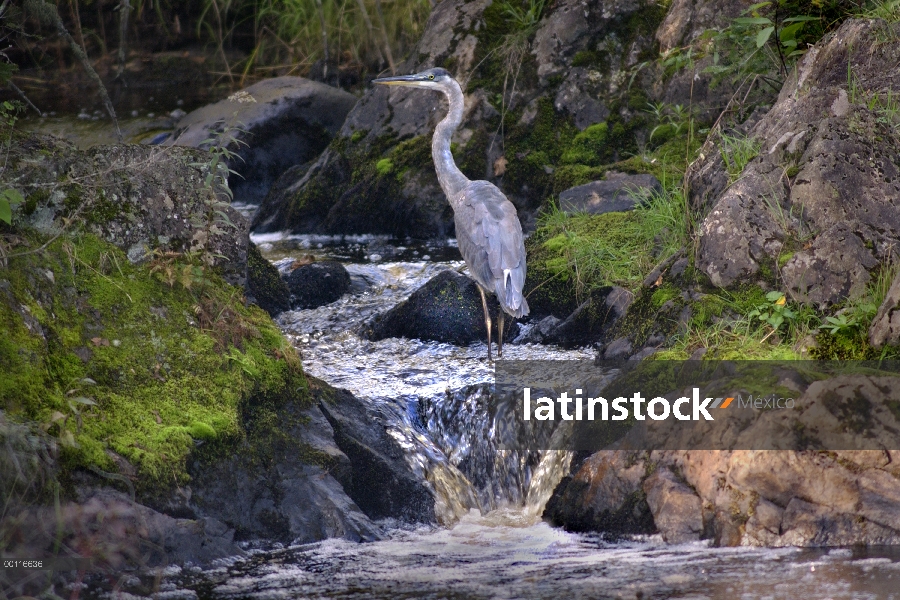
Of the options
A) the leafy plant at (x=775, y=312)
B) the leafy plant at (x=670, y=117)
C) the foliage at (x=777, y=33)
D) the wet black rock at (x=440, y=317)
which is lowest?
the wet black rock at (x=440, y=317)

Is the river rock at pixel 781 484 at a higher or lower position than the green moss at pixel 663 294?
lower

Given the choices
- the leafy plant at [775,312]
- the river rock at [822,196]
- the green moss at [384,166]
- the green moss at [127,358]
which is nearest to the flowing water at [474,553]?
the green moss at [127,358]

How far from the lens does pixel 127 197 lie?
4297mm

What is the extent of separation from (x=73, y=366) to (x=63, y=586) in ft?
3.09

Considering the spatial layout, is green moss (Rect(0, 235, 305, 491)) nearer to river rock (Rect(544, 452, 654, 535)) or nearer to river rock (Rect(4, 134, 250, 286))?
river rock (Rect(4, 134, 250, 286))

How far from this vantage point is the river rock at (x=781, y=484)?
129 inches

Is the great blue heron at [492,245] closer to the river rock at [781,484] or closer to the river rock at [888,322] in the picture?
the river rock at [781,484]

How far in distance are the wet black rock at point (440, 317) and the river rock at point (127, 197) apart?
4.86ft

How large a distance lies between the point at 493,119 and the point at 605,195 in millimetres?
1808

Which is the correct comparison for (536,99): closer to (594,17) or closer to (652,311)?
(594,17)

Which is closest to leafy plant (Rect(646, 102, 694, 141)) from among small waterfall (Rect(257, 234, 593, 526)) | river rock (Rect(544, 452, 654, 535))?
small waterfall (Rect(257, 234, 593, 526))

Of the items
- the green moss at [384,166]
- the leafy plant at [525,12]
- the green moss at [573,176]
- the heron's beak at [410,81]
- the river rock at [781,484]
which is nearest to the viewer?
the river rock at [781,484]

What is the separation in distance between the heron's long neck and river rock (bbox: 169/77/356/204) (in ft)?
12.6

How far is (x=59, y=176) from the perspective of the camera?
4094 mm
